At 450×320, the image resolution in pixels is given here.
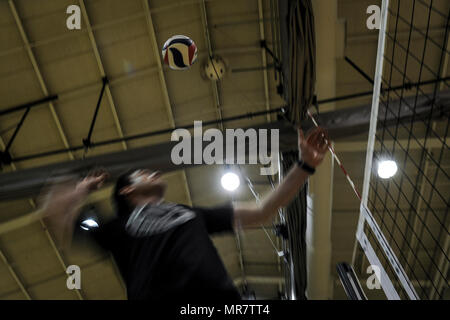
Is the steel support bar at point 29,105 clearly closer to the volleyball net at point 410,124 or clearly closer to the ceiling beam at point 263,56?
the ceiling beam at point 263,56

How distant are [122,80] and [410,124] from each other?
5297mm

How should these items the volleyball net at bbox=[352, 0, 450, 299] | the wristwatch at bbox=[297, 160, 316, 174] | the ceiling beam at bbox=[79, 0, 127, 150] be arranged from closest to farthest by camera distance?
the wristwatch at bbox=[297, 160, 316, 174], the volleyball net at bbox=[352, 0, 450, 299], the ceiling beam at bbox=[79, 0, 127, 150]

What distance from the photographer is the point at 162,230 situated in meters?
1.51

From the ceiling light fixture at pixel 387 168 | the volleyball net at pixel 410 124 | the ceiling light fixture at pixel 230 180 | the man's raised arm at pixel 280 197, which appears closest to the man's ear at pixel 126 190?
the man's raised arm at pixel 280 197

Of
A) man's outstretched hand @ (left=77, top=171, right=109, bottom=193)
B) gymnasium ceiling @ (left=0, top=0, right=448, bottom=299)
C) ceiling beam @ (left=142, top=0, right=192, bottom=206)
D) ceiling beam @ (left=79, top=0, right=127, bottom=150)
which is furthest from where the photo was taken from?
ceiling beam @ (left=142, top=0, right=192, bottom=206)

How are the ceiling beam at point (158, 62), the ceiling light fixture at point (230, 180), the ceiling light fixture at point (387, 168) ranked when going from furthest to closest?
the ceiling beam at point (158, 62) < the ceiling light fixture at point (230, 180) < the ceiling light fixture at point (387, 168)

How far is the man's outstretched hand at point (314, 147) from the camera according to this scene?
6.69ft

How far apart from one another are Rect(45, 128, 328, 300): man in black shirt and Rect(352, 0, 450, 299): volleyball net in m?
1.25

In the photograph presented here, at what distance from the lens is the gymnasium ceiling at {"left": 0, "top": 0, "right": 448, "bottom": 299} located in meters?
6.47

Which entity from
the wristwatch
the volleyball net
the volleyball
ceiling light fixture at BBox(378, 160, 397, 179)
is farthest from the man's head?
ceiling light fixture at BBox(378, 160, 397, 179)

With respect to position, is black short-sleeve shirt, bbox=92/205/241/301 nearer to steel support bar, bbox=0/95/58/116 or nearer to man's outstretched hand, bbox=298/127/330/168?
man's outstretched hand, bbox=298/127/330/168

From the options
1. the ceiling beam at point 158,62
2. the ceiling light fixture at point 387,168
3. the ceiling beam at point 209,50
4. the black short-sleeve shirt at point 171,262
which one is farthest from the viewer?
the ceiling beam at point 209,50

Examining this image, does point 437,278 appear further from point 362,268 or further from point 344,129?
point 344,129
